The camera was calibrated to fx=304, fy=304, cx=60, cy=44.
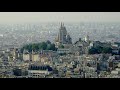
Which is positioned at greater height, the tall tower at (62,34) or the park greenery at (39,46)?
the tall tower at (62,34)

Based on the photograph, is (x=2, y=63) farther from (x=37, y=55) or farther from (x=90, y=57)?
(x=90, y=57)

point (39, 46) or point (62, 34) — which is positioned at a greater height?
point (62, 34)

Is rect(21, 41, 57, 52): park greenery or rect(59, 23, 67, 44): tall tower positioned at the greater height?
rect(59, 23, 67, 44): tall tower

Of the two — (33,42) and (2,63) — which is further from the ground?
(33,42)
